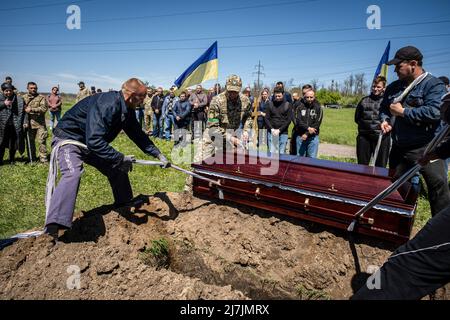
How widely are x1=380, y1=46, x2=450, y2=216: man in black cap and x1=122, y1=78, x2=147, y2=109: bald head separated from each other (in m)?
2.59

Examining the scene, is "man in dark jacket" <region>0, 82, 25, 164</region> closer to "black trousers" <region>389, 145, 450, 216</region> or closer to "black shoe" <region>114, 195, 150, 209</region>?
"black shoe" <region>114, 195, 150, 209</region>

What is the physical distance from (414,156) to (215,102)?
2.79 m

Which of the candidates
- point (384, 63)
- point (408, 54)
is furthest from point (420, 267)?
point (384, 63)

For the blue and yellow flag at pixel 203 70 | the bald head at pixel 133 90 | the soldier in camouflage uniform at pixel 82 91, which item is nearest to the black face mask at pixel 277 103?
the blue and yellow flag at pixel 203 70

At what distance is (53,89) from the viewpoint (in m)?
10.8

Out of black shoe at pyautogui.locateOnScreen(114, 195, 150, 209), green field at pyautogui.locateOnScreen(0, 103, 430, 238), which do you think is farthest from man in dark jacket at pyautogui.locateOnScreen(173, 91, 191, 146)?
black shoe at pyautogui.locateOnScreen(114, 195, 150, 209)

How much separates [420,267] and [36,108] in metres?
7.84

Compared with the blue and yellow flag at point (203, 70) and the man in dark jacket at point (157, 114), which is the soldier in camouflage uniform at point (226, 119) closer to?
the blue and yellow flag at point (203, 70)

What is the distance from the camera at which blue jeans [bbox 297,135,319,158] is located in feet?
20.3

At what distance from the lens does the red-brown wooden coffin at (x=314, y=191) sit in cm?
278

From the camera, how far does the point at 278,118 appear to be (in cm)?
682

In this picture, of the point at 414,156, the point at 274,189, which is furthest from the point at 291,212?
the point at 414,156
